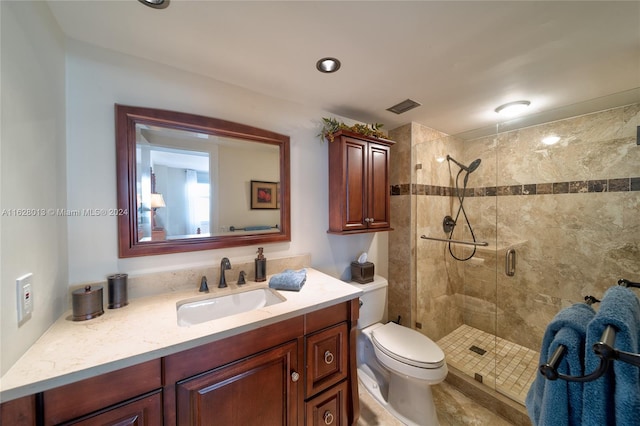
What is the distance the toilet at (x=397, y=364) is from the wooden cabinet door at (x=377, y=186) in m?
0.54

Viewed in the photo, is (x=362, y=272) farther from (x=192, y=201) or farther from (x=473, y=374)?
(x=192, y=201)

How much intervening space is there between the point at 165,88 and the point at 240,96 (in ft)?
1.35

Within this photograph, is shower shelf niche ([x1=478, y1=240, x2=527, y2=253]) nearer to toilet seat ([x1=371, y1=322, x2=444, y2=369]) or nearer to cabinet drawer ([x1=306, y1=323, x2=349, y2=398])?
toilet seat ([x1=371, y1=322, x2=444, y2=369])

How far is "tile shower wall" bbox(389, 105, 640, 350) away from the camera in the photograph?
163 cm

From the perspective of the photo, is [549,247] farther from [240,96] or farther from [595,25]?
[240,96]

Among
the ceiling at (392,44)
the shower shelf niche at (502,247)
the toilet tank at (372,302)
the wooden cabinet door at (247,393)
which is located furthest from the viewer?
the shower shelf niche at (502,247)

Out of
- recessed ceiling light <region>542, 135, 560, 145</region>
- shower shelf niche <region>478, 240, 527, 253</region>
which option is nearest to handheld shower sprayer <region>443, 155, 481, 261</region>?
shower shelf niche <region>478, 240, 527, 253</region>

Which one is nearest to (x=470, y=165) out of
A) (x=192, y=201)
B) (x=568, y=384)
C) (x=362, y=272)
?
(x=362, y=272)

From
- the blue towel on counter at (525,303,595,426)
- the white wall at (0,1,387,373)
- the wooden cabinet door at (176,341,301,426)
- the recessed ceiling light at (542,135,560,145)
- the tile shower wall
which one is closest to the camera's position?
the blue towel on counter at (525,303,595,426)

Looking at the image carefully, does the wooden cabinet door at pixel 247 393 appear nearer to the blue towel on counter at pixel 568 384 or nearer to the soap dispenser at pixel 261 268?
the soap dispenser at pixel 261 268

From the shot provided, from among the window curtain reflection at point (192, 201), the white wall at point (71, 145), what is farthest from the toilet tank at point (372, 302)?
the window curtain reflection at point (192, 201)

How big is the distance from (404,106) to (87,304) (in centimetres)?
225

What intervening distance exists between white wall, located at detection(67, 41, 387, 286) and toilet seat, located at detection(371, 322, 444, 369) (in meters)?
0.92

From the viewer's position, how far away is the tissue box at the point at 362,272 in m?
1.86
